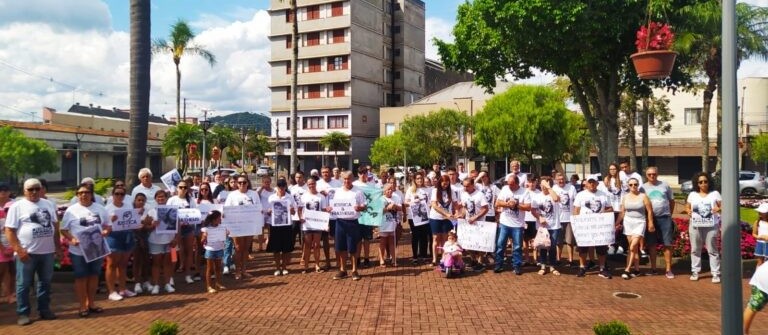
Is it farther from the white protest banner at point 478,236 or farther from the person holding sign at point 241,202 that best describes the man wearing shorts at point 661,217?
the person holding sign at point 241,202

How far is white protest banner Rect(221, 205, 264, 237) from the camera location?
9852 mm

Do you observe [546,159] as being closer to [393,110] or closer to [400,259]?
[393,110]

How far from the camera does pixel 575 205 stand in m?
10.4

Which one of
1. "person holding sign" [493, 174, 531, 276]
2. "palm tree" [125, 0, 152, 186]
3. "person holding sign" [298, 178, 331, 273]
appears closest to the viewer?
"person holding sign" [493, 174, 531, 276]

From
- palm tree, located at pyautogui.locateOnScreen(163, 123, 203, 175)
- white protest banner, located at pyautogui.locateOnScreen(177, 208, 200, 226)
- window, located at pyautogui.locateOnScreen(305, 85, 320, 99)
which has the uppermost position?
window, located at pyautogui.locateOnScreen(305, 85, 320, 99)

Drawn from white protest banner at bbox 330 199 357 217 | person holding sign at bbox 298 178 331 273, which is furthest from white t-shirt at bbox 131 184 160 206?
white protest banner at bbox 330 199 357 217

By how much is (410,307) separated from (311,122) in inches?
2366

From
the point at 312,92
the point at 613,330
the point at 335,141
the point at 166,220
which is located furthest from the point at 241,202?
the point at 312,92

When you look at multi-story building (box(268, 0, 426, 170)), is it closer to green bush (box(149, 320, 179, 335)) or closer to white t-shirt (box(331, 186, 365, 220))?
white t-shirt (box(331, 186, 365, 220))

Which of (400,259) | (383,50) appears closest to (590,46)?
(400,259)

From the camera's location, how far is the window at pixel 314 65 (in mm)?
66125

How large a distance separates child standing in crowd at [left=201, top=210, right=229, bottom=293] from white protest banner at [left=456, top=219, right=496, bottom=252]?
4.40 m

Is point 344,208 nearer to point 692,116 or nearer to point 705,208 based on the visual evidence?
point 705,208

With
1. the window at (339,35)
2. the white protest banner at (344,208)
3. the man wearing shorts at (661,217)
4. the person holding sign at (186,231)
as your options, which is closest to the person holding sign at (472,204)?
the white protest banner at (344,208)
